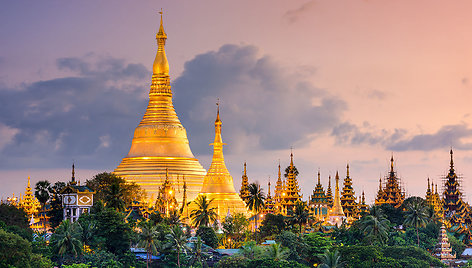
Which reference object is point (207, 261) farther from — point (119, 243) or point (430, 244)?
point (430, 244)

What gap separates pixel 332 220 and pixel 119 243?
60.5 metres

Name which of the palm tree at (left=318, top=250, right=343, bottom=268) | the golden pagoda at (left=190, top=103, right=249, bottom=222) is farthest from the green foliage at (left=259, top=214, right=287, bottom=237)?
the palm tree at (left=318, top=250, right=343, bottom=268)

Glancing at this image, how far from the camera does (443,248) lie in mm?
125250

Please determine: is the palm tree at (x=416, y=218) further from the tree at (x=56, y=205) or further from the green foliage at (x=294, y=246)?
the tree at (x=56, y=205)

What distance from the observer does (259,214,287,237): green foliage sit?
418 ft

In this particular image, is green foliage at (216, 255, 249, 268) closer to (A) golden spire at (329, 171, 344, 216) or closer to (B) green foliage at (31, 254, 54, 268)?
(B) green foliage at (31, 254, 54, 268)

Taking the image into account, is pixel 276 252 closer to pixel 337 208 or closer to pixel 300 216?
pixel 300 216

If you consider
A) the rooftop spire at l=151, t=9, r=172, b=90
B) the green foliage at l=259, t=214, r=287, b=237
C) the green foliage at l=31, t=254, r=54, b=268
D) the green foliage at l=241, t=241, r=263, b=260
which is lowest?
the green foliage at l=31, t=254, r=54, b=268

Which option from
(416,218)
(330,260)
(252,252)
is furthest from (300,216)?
(330,260)

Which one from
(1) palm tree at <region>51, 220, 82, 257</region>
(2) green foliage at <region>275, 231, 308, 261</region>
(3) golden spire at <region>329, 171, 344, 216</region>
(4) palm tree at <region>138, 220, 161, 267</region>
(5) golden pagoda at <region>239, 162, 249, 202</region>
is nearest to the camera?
(1) palm tree at <region>51, 220, 82, 257</region>

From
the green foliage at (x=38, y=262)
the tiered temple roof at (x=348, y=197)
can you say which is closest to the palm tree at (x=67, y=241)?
the green foliage at (x=38, y=262)

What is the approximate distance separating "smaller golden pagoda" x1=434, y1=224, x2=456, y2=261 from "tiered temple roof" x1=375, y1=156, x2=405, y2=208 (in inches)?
1614

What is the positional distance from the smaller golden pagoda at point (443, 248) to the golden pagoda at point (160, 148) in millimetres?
37375

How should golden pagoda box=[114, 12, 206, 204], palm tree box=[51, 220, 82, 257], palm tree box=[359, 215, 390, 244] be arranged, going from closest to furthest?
palm tree box=[51, 220, 82, 257]
palm tree box=[359, 215, 390, 244]
golden pagoda box=[114, 12, 206, 204]
